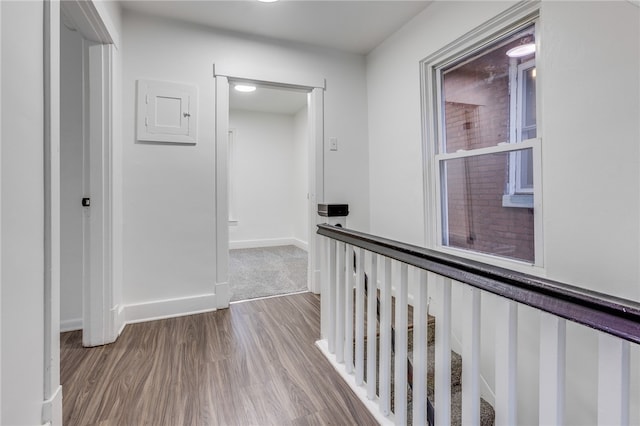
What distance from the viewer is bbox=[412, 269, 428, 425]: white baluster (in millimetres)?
1044

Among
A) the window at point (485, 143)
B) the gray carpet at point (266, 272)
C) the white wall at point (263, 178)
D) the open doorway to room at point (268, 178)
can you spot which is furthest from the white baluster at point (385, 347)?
the white wall at point (263, 178)

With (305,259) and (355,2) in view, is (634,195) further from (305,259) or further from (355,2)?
(305,259)

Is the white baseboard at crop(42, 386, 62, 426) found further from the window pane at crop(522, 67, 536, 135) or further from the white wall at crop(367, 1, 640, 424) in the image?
the window pane at crop(522, 67, 536, 135)

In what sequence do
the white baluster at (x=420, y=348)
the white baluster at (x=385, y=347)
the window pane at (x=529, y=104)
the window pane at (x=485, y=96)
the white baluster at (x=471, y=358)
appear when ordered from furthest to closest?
the window pane at (x=485, y=96), the window pane at (x=529, y=104), the white baluster at (x=385, y=347), the white baluster at (x=420, y=348), the white baluster at (x=471, y=358)

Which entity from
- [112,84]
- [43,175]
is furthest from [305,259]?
[43,175]

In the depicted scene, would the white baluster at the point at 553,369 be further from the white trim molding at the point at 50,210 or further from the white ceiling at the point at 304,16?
the white ceiling at the point at 304,16

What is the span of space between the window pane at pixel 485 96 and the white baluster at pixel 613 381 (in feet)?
4.99

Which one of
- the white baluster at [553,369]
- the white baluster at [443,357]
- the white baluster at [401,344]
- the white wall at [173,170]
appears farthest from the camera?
the white wall at [173,170]

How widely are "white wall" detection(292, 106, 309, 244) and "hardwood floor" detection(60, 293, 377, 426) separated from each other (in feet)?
9.34

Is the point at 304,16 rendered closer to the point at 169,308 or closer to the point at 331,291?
the point at 331,291

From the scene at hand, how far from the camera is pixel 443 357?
3.10 feet

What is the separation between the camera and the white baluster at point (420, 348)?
1.04 m

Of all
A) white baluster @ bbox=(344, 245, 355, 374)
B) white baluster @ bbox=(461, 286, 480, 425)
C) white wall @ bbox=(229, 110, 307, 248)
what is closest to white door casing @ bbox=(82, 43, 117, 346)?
white baluster @ bbox=(344, 245, 355, 374)

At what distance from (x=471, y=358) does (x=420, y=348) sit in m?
0.22
